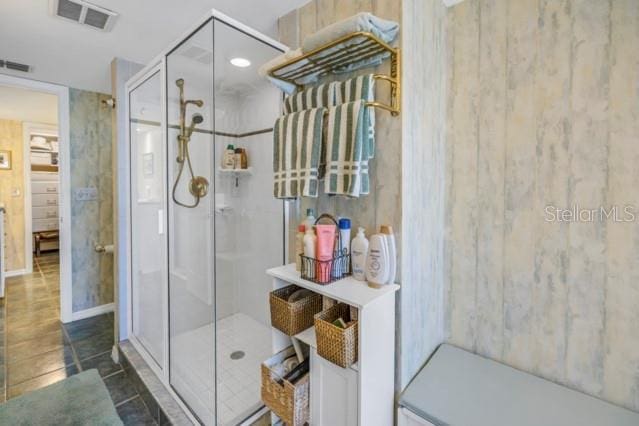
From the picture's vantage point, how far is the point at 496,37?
1.44 metres

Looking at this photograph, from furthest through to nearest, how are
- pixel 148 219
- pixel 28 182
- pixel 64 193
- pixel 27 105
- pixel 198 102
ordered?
pixel 28 182 < pixel 27 105 < pixel 64 193 < pixel 148 219 < pixel 198 102

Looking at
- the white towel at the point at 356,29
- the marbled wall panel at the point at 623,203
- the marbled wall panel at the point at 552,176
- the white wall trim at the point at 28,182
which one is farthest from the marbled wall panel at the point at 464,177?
the white wall trim at the point at 28,182

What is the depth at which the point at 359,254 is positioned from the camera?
4.06 ft

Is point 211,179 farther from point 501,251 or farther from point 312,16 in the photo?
point 501,251

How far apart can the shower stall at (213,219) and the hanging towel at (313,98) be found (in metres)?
0.25

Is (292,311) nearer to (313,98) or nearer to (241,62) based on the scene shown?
(313,98)

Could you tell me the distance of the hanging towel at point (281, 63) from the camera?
129 cm

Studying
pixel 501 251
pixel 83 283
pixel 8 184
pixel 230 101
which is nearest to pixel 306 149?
pixel 230 101

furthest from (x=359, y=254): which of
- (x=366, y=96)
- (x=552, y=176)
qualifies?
(x=552, y=176)

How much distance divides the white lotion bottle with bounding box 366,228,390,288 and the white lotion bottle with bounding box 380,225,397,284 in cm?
1

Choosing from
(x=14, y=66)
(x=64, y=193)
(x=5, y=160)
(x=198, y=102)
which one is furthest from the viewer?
(x=5, y=160)

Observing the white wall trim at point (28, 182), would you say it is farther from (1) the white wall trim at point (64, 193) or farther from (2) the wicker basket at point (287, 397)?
(2) the wicker basket at point (287, 397)

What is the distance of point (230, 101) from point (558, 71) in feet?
5.01

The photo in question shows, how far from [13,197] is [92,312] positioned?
2.78 meters
